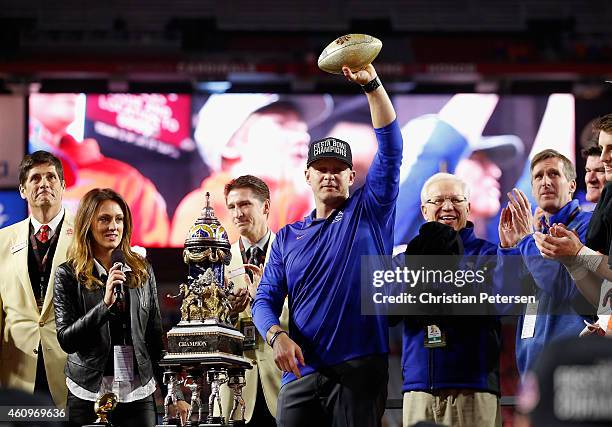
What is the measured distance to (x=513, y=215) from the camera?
Result: 424 centimetres

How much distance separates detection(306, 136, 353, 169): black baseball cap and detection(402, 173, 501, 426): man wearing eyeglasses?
714 mm

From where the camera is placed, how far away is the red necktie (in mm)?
4605

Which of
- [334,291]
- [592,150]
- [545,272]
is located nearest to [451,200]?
[545,272]

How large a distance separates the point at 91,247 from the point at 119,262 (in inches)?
7.6

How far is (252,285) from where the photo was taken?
14.6 feet

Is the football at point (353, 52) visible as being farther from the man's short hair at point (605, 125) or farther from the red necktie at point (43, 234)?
the red necktie at point (43, 234)

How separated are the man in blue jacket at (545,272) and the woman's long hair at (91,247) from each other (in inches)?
59.1

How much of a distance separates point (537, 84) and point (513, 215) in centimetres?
553

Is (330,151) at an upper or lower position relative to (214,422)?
upper

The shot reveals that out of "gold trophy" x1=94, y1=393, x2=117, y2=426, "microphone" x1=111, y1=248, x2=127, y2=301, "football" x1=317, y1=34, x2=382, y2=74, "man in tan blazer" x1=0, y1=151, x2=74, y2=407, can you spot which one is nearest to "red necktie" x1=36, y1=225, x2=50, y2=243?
"man in tan blazer" x1=0, y1=151, x2=74, y2=407

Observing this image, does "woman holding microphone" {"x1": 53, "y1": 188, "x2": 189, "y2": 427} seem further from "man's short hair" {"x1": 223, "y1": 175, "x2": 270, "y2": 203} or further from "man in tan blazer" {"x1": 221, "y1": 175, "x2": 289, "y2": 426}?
"man's short hair" {"x1": 223, "y1": 175, "x2": 270, "y2": 203}

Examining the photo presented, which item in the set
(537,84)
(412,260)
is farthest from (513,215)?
(537,84)

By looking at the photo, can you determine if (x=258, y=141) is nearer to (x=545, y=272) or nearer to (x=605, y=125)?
(x=545, y=272)

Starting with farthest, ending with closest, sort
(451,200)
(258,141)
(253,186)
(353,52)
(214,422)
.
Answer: (258,141), (253,186), (451,200), (353,52), (214,422)
